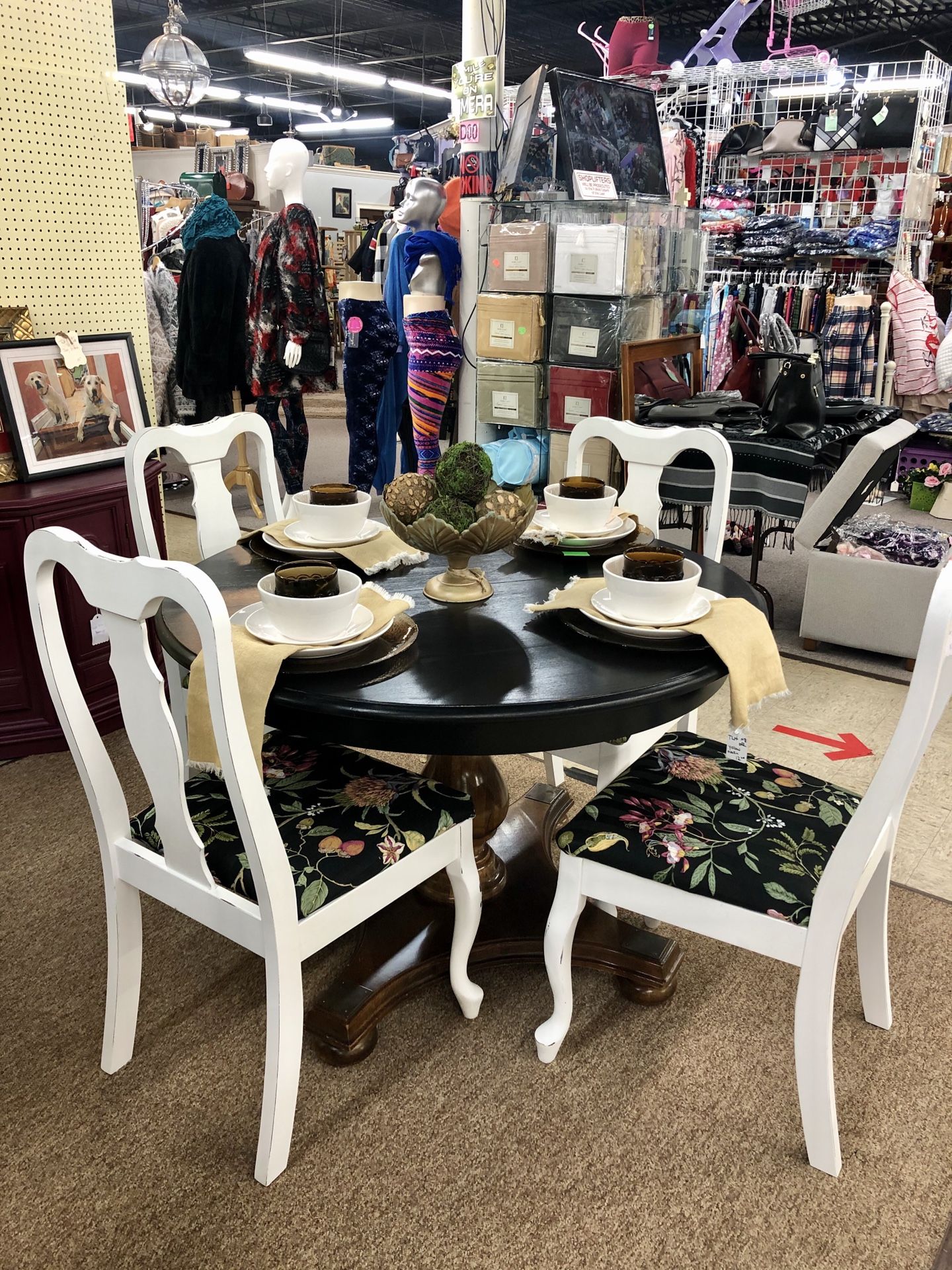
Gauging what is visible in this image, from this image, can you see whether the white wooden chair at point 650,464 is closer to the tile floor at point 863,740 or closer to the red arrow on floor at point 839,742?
the tile floor at point 863,740

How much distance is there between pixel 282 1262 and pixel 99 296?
2.73 meters

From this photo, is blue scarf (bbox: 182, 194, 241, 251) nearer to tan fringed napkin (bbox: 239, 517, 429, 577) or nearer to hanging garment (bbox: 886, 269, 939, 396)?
tan fringed napkin (bbox: 239, 517, 429, 577)

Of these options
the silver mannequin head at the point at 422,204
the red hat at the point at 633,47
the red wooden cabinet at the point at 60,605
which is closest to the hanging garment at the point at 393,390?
the silver mannequin head at the point at 422,204

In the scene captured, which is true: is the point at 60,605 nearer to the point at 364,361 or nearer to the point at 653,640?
the point at 653,640

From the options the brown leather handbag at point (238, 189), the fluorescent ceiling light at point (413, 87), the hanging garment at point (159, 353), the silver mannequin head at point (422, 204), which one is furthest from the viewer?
the fluorescent ceiling light at point (413, 87)

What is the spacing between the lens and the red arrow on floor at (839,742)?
115 inches

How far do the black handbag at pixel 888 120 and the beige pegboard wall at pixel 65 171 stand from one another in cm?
492

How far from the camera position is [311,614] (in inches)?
58.6

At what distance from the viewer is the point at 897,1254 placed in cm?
143

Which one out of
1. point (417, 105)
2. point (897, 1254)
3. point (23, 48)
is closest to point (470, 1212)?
point (897, 1254)

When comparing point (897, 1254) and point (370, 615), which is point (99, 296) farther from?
point (897, 1254)

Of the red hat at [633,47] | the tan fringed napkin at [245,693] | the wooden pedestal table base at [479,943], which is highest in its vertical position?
the red hat at [633,47]

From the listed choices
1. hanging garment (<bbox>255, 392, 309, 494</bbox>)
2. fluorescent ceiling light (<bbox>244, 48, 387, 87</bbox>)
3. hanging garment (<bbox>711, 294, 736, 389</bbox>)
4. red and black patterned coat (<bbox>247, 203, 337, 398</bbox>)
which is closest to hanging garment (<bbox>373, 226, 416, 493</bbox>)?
red and black patterned coat (<bbox>247, 203, 337, 398</bbox>)

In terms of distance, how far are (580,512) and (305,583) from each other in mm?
759
